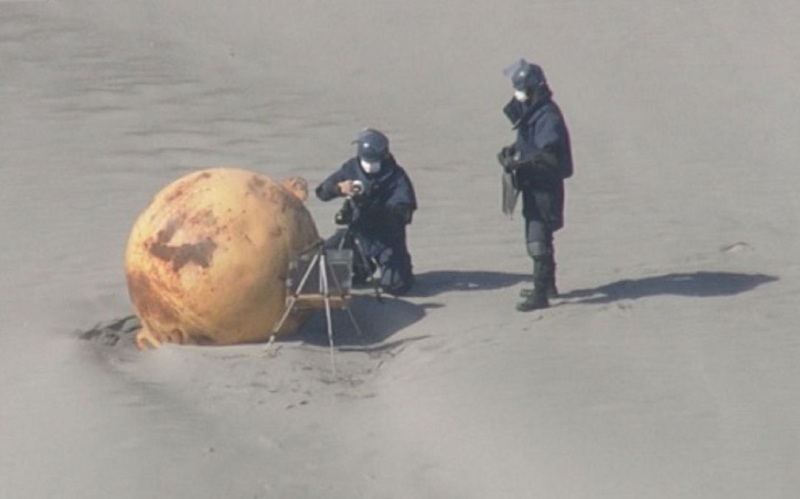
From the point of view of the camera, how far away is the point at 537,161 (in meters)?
14.4

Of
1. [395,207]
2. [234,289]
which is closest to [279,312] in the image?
[234,289]

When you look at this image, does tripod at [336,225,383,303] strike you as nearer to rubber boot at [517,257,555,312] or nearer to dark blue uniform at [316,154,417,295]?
dark blue uniform at [316,154,417,295]

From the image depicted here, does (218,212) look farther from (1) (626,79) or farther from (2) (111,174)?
(1) (626,79)

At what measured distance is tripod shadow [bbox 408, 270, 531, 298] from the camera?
15.6 metres

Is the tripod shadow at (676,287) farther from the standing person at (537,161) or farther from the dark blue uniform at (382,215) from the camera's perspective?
the dark blue uniform at (382,215)

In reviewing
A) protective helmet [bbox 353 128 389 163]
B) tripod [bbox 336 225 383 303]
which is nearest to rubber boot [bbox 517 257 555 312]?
tripod [bbox 336 225 383 303]

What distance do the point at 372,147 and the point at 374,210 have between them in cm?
47

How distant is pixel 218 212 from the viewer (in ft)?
44.4

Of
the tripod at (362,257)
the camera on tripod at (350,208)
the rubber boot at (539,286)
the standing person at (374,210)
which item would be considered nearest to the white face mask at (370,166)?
the standing person at (374,210)

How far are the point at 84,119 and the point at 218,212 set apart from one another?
305 inches

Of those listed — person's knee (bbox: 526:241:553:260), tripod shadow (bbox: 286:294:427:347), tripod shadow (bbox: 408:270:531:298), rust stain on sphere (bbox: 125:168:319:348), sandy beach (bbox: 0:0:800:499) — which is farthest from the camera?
tripod shadow (bbox: 408:270:531:298)

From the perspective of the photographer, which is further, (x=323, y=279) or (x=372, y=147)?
(x=372, y=147)

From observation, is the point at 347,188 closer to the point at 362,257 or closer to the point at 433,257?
the point at 362,257

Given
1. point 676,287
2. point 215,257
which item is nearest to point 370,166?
point 215,257
